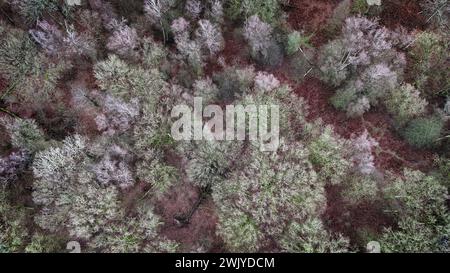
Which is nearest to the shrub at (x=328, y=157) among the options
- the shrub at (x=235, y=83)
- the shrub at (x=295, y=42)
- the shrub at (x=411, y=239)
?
the shrub at (x=411, y=239)

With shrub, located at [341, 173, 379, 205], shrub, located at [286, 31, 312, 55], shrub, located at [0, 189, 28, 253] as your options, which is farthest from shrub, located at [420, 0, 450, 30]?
shrub, located at [0, 189, 28, 253]

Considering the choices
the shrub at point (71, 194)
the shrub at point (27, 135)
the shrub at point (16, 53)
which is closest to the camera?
the shrub at point (71, 194)

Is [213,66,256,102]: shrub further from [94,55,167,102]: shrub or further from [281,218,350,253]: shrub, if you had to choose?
[281,218,350,253]: shrub

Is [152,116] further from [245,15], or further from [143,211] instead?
[245,15]

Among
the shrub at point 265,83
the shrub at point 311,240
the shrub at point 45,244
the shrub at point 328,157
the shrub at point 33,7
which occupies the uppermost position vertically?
the shrub at point 33,7

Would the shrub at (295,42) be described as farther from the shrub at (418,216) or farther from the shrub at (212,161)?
the shrub at (418,216)
